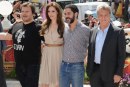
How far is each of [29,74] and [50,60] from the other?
36cm

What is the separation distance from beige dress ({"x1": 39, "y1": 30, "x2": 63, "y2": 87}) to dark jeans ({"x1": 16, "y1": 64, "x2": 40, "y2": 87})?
0.27ft

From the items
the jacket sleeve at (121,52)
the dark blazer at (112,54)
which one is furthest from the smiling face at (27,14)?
the jacket sleeve at (121,52)

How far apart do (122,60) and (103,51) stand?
0.86ft

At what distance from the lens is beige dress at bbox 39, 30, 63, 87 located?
523cm

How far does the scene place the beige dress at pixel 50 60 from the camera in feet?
17.2

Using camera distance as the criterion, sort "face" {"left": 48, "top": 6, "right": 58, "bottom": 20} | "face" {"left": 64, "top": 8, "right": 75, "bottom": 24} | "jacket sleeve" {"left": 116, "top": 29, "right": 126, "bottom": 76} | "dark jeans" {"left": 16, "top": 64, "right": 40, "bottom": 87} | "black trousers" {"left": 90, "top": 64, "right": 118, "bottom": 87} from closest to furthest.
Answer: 1. "jacket sleeve" {"left": 116, "top": 29, "right": 126, "bottom": 76}
2. "black trousers" {"left": 90, "top": 64, "right": 118, "bottom": 87}
3. "face" {"left": 64, "top": 8, "right": 75, "bottom": 24}
4. "face" {"left": 48, "top": 6, "right": 58, "bottom": 20}
5. "dark jeans" {"left": 16, "top": 64, "right": 40, "bottom": 87}

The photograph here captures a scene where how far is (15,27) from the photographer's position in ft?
17.7

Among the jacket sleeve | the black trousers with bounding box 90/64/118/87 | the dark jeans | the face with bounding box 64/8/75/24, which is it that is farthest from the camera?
the dark jeans

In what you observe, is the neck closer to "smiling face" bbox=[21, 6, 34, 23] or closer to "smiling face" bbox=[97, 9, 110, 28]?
"smiling face" bbox=[97, 9, 110, 28]

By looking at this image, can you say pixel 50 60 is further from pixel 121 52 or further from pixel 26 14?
pixel 121 52

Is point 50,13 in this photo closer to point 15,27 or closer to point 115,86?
point 15,27

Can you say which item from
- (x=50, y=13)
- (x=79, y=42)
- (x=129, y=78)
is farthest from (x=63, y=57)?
(x=129, y=78)

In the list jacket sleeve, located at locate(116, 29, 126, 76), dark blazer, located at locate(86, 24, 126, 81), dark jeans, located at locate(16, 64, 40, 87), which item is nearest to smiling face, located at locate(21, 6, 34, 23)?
dark jeans, located at locate(16, 64, 40, 87)

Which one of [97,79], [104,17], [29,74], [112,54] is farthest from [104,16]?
[29,74]
